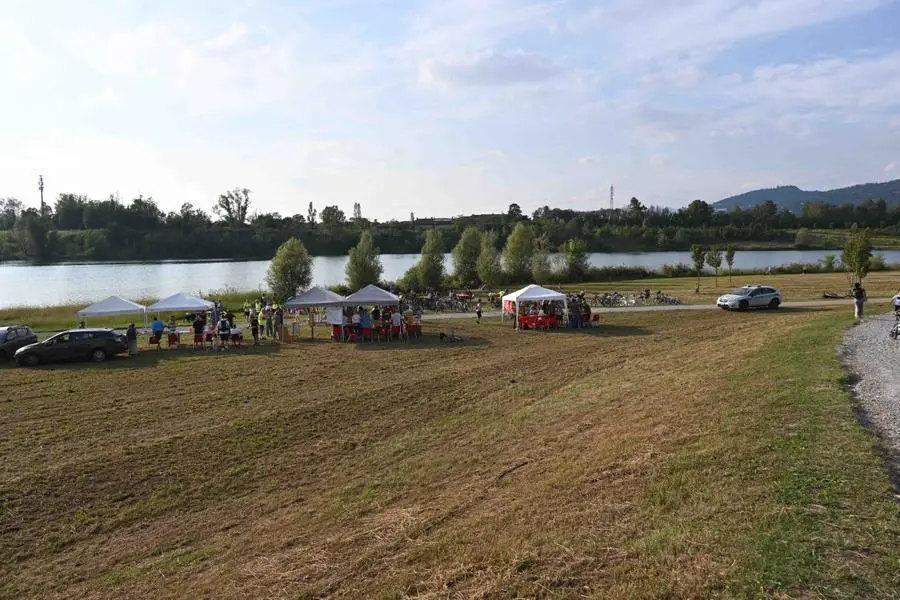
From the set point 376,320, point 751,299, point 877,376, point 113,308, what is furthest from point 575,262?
point 877,376

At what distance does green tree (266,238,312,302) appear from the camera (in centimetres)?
4934

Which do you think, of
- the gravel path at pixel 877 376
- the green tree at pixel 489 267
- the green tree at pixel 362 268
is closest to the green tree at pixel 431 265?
the green tree at pixel 489 267

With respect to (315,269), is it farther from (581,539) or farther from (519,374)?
(581,539)

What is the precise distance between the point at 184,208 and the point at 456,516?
145866 millimetres

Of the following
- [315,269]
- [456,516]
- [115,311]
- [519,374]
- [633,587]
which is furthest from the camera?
[315,269]

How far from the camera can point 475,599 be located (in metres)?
4.96

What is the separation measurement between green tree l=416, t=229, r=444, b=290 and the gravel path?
39.1 m

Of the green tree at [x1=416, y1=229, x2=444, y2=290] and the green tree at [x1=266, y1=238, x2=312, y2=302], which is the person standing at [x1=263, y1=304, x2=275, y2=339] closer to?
the green tree at [x1=266, y1=238, x2=312, y2=302]

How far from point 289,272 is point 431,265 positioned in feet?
41.4

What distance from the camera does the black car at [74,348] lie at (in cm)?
A: 2006

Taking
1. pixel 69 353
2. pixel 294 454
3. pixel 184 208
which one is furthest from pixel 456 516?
pixel 184 208

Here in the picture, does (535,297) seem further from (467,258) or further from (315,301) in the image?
(467,258)

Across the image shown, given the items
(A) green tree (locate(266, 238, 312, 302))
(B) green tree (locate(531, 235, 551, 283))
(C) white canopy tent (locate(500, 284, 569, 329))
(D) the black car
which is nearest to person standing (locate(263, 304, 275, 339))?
(D) the black car

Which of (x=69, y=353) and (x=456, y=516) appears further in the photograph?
(x=69, y=353)
